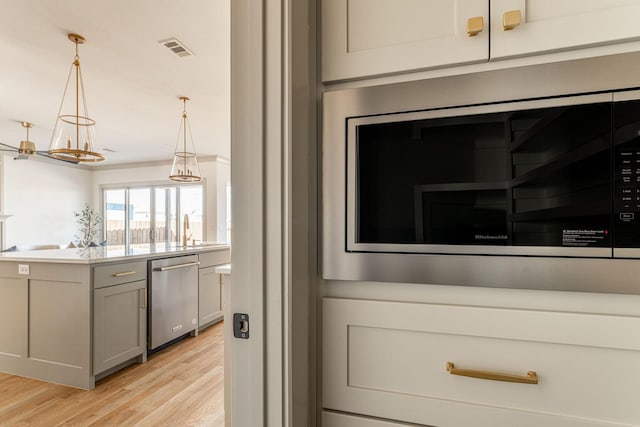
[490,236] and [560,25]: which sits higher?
[560,25]

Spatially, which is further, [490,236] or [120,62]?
[120,62]

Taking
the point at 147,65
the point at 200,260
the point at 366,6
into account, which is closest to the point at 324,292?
the point at 366,6

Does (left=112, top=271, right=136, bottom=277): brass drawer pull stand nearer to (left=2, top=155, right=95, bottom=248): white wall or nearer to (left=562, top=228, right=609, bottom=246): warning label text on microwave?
(left=562, top=228, right=609, bottom=246): warning label text on microwave

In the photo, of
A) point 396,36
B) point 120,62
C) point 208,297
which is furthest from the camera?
point 208,297

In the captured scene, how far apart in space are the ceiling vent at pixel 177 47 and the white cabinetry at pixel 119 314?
69.6 inches

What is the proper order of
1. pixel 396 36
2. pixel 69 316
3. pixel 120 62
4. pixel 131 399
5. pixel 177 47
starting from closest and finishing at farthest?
pixel 396 36, pixel 131 399, pixel 69 316, pixel 177 47, pixel 120 62

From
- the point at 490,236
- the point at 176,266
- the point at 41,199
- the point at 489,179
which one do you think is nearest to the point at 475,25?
the point at 489,179

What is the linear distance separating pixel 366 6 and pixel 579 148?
54cm

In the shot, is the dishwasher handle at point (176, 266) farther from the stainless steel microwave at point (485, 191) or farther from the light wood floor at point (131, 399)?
the stainless steel microwave at point (485, 191)

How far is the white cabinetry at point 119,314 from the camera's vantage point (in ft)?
8.24

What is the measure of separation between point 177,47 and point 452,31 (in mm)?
2574

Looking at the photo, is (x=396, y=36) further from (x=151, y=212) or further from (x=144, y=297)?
(x=151, y=212)

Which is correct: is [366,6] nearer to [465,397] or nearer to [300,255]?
[300,255]

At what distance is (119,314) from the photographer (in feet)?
8.86
